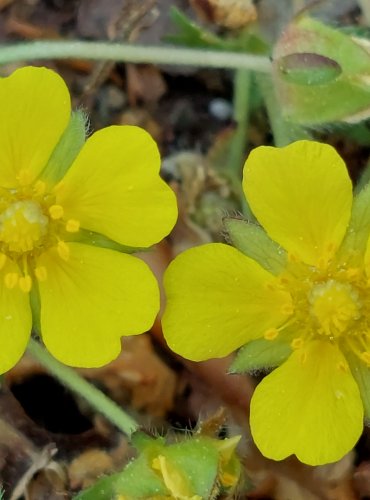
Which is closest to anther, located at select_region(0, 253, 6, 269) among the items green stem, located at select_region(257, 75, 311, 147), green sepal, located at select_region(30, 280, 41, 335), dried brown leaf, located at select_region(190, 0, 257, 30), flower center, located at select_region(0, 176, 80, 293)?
flower center, located at select_region(0, 176, 80, 293)

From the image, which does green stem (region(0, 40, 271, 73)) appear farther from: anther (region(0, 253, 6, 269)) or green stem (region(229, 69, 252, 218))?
anther (region(0, 253, 6, 269))

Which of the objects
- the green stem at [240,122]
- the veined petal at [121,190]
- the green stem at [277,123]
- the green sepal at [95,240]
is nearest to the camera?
the veined petal at [121,190]

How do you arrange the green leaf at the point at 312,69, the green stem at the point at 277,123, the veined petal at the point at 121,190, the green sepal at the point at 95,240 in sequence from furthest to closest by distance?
the green stem at the point at 277,123, the green leaf at the point at 312,69, the green sepal at the point at 95,240, the veined petal at the point at 121,190

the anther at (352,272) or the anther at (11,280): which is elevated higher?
the anther at (352,272)

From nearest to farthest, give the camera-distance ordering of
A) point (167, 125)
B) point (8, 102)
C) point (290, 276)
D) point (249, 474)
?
point (8, 102) → point (290, 276) → point (249, 474) → point (167, 125)

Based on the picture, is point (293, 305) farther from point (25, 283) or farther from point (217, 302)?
point (25, 283)

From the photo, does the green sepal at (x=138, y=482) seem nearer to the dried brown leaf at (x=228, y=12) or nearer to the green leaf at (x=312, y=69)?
the green leaf at (x=312, y=69)

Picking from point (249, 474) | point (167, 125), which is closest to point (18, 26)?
point (167, 125)

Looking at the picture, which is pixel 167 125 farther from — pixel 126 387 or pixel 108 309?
pixel 108 309

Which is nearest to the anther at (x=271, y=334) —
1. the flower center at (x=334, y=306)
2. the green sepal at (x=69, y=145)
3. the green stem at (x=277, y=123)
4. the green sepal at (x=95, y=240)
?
the flower center at (x=334, y=306)
